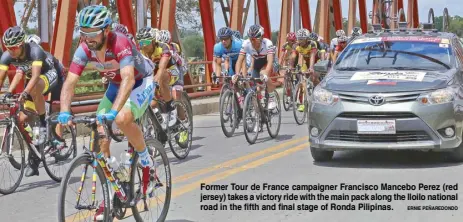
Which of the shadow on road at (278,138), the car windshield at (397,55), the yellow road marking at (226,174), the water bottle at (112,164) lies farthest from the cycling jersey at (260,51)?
the water bottle at (112,164)

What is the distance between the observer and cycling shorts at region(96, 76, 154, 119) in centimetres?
621

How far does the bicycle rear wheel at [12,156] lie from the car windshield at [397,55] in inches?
152

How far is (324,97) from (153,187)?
132 inches

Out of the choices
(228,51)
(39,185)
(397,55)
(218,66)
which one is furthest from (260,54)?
(39,185)

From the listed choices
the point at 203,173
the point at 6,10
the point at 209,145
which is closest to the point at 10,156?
the point at 203,173

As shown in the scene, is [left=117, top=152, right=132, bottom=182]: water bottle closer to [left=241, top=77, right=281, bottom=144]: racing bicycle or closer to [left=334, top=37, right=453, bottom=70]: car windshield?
[left=334, top=37, right=453, bottom=70]: car windshield

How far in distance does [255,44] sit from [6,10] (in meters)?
3.86

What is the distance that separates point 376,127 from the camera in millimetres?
8828

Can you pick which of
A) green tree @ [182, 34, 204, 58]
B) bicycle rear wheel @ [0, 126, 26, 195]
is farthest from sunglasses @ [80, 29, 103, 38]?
green tree @ [182, 34, 204, 58]

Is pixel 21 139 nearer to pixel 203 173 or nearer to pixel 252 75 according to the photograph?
pixel 203 173

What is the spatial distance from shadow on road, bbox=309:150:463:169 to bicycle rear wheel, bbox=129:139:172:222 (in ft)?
10.4

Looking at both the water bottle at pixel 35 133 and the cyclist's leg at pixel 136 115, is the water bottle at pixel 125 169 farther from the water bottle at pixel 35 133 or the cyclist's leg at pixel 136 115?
the water bottle at pixel 35 133

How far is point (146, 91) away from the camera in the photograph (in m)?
6.46

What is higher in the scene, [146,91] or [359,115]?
[146,91]
